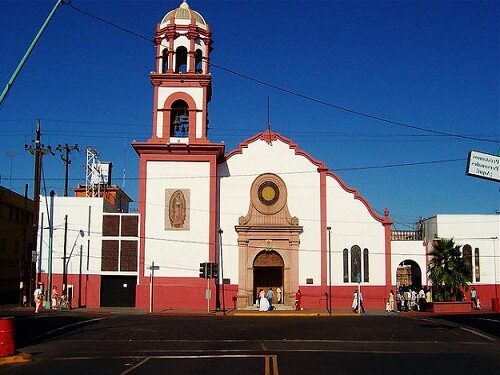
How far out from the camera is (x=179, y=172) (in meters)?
44.8

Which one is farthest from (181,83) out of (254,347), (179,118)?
(254,347)

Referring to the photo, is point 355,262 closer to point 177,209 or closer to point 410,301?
point 410,301

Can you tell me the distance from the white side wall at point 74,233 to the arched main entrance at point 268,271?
432 inches

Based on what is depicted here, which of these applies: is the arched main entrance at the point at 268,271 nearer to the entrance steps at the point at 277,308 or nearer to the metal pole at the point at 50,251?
the entrance steps at the point at 277,308

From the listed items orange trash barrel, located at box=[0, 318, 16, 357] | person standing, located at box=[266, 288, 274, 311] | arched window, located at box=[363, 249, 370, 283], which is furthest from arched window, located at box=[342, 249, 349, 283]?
orange trash barrel, located at box=[0, 318, 16, 357]

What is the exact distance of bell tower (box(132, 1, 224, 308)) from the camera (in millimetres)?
43750

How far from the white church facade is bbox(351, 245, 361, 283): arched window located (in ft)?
0.23

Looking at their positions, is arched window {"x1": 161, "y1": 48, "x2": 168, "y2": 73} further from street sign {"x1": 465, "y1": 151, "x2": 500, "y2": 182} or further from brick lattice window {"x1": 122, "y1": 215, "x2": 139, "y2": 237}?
street sign {"x1": 465, "y1": 151, "x2": 500, "y2": 182}

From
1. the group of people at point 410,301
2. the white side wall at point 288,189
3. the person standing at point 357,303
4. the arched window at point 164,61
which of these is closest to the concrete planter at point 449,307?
the group of people at point 410,301

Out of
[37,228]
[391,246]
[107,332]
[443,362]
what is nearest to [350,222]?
[391,246]

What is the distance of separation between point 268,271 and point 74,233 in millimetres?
13902

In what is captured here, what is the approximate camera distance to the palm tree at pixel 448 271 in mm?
45156

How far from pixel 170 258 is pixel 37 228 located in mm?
10240

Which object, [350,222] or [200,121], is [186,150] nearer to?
[200,121]
